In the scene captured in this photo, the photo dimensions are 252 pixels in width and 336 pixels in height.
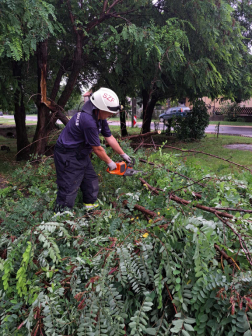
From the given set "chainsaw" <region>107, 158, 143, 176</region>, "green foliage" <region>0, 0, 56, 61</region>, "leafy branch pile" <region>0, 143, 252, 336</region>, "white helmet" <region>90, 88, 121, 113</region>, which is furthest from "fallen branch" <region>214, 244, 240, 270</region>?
"green foliage" <region>0, 0, 56, 61</region>

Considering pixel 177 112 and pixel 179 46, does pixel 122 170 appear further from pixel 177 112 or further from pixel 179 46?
pixel 177 112

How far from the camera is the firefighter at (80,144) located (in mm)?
2619

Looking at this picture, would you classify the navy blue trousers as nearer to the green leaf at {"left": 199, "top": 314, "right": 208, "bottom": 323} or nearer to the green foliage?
the green leaf at {"left": 199, "top": 314, "right": 208, "bottom": 323}

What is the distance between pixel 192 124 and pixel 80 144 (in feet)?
31.7

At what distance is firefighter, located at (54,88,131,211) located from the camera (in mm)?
2619

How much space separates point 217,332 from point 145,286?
555 millimetres

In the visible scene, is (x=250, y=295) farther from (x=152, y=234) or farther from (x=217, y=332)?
(x=152, y=234)

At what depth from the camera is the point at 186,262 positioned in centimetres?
174

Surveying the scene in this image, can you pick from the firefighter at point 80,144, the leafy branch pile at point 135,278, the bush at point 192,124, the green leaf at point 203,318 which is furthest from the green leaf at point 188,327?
the bush at point 192,124

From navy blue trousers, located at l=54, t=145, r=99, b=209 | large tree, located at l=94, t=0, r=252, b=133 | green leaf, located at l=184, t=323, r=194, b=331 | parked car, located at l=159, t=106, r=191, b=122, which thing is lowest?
green leaf, located at l=184, t=323, r=194, b=331

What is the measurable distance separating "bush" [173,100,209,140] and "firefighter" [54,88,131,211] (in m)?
9.27

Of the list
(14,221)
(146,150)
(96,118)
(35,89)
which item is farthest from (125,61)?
(14,221)

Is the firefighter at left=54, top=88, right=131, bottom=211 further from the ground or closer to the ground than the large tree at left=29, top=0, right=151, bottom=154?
closer to the ground

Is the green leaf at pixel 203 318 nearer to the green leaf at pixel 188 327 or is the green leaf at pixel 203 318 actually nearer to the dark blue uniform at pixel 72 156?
the green leaf at pixel 188 327
